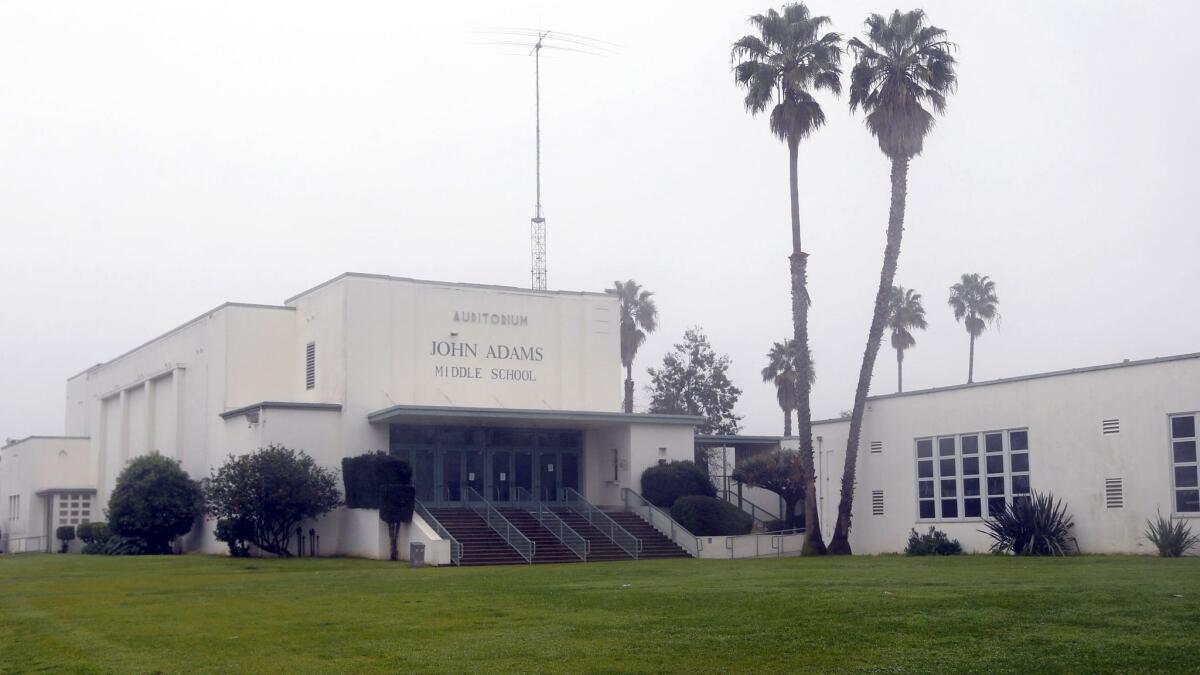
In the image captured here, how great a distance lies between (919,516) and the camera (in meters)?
37.7

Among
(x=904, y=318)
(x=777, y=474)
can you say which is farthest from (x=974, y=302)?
(x=777, y=474)

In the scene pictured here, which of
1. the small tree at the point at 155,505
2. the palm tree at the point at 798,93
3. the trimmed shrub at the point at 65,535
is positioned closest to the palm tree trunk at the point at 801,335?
the palm tree at the point at 798,93

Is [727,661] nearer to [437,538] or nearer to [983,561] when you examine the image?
[983,561]

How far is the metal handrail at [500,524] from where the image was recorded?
38.1 m

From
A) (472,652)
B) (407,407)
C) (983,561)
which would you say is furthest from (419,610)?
(407,407)

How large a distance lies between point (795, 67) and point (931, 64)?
13.3ft

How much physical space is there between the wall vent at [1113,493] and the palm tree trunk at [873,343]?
8.28m

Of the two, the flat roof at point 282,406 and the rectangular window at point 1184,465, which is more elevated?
the flat roof at point 282,406

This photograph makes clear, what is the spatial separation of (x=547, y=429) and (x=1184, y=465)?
2272 centimetres

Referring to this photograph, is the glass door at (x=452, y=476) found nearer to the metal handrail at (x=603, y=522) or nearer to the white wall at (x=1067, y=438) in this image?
the metal handrail at (x=603, y=522)

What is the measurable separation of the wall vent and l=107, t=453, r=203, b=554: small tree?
30.5 metres

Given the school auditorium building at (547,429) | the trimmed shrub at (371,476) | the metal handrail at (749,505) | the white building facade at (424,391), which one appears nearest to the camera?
the school auditorium building at (547,429)

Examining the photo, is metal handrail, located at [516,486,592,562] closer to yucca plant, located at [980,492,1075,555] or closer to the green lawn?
yucca plant, located at [980,492,1075,555]

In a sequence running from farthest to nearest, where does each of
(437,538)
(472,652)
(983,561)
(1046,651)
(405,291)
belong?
(405,291) < (437,538) < (983,561) < (472,652) < (1046,651)
